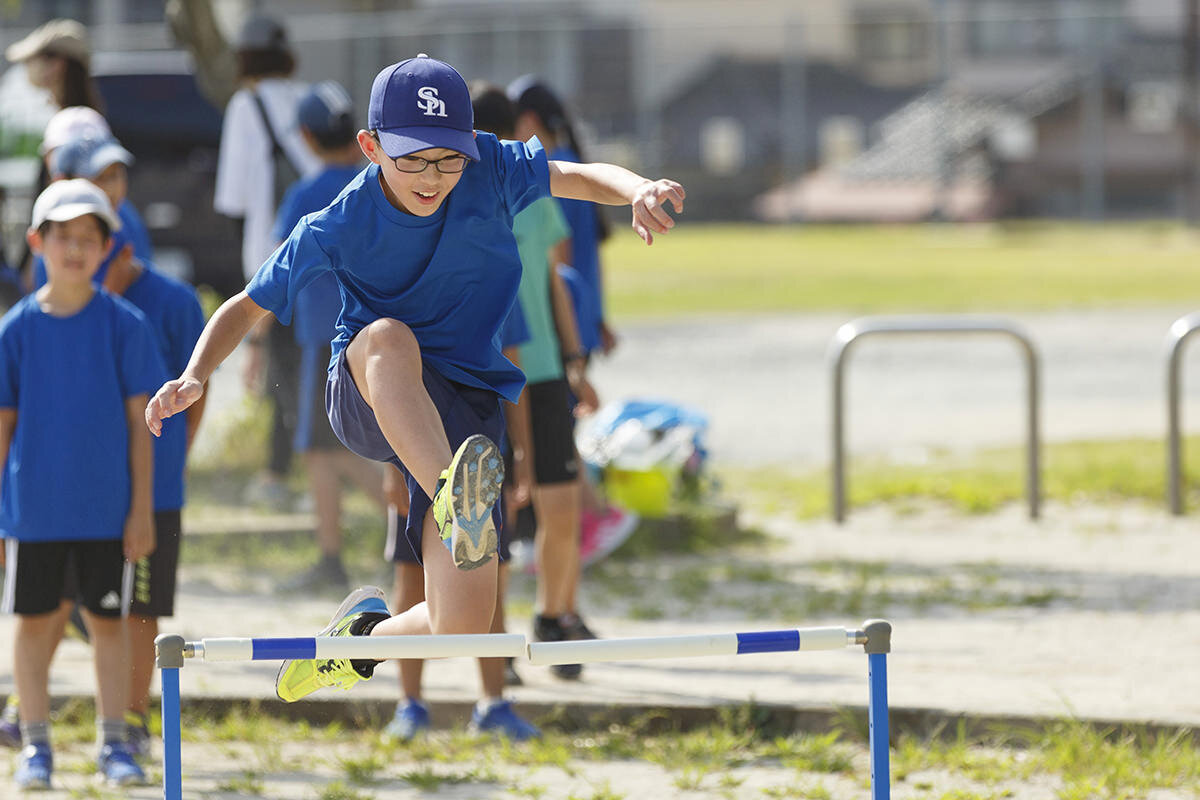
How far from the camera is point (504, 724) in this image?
16.0 ft

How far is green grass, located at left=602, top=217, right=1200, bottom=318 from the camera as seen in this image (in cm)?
1886

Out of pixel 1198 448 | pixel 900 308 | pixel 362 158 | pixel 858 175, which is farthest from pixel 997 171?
pixel 362 158

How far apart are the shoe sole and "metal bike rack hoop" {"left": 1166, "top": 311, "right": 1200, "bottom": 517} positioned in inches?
203

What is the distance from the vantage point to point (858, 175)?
3484 centimetres

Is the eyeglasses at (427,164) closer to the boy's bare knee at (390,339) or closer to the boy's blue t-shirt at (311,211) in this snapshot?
the boy's bare knee at (390,339)

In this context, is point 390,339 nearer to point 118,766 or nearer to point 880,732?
A: point 880,732

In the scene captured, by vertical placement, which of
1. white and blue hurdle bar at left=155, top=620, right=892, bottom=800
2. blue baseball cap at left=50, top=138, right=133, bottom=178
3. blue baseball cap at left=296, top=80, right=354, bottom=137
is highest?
blue baseball cap at left=296, top=80, right=354, bottom=137

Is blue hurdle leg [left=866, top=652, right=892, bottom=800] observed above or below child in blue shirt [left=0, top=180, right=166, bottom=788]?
below

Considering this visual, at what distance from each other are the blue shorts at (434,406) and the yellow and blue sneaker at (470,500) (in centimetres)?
17

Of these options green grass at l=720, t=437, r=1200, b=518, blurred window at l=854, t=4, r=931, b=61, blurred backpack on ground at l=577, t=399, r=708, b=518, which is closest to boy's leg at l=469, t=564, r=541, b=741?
blurred backpack on ground at l=577, t=399, r=708, b=518

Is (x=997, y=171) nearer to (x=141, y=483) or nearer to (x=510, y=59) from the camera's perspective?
(x=510, y=59)

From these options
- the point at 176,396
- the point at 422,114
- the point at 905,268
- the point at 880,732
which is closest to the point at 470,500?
the point at 176,396

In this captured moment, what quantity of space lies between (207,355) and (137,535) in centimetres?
107

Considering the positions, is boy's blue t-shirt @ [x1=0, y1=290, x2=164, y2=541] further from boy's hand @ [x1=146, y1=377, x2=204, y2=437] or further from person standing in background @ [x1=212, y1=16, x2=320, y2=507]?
person standing in background @ [x1=212, y1=16, x2=320, y2=507]
